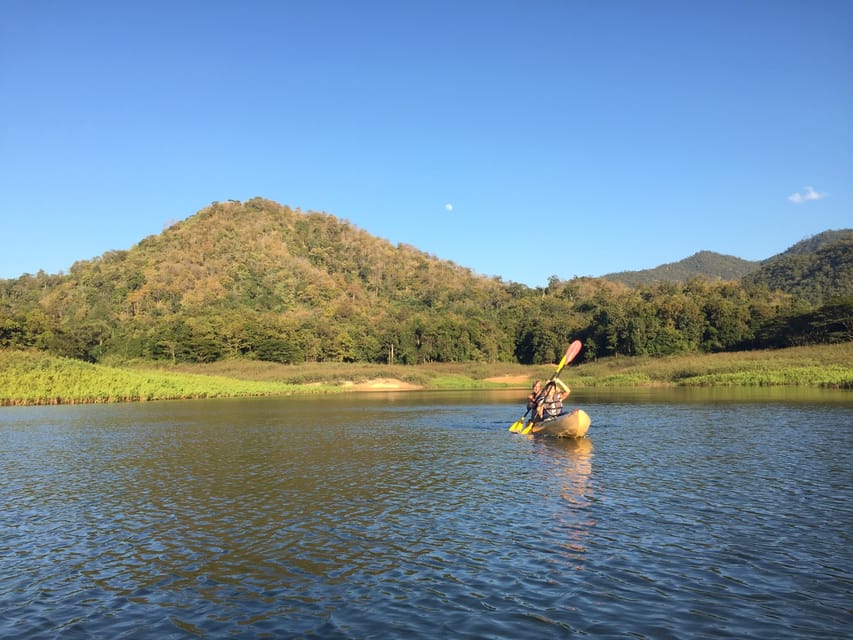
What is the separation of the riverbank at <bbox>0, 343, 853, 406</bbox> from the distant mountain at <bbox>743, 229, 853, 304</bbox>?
6051 centimetres

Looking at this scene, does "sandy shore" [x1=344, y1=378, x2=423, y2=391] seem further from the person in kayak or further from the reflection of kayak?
the reflection of kayak

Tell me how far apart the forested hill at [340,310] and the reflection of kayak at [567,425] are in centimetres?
6889

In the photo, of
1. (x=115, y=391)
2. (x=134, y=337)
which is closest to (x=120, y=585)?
(x=115, y=391)

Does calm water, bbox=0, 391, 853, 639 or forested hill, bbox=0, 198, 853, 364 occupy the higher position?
forested hill, bbox=0, 198, 853, 364

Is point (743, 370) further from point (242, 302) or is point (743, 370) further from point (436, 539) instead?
point (242, 302)

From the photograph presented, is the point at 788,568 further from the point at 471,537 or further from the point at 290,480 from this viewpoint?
the point at 290,480

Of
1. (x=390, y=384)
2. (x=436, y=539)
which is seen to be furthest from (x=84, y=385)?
(x=436, y=539)

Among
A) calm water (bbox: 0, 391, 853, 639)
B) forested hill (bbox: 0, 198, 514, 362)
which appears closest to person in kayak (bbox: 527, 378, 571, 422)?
calm water (bbox: 0, 391, 853, 639)

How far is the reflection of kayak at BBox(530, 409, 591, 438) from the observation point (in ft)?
94.4

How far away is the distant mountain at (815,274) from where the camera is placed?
131375 mm

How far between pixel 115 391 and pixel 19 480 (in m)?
43.9

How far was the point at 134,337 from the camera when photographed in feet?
373

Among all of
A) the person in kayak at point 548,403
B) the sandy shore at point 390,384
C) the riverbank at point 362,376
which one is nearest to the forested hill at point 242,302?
the riverbank at point 362,376

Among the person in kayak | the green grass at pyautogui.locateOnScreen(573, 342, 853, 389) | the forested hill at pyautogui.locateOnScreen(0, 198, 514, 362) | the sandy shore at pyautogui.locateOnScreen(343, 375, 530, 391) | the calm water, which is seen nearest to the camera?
the calm water
